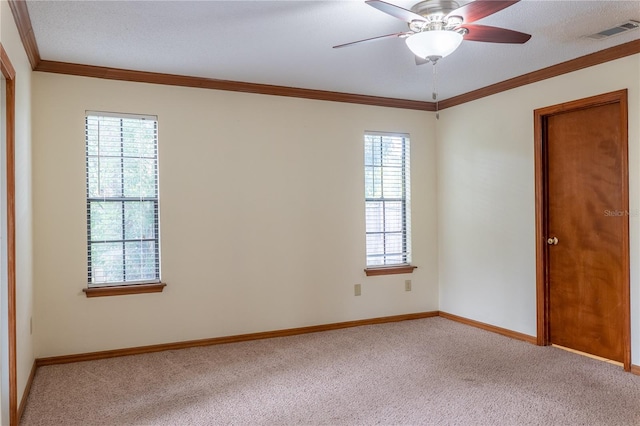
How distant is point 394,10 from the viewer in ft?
7.75

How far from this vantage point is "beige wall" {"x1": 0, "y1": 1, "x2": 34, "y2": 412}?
2768mm

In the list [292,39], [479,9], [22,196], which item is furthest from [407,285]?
[22,196]

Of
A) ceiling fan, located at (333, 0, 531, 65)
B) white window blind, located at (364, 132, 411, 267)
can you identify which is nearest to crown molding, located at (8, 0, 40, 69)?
ceiling fan, located at (333, 0, 531, 65)

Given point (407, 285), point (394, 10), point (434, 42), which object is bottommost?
point (407, 285)

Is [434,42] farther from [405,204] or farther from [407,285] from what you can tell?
[407,285]

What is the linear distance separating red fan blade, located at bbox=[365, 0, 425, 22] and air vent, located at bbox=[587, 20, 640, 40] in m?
1.51

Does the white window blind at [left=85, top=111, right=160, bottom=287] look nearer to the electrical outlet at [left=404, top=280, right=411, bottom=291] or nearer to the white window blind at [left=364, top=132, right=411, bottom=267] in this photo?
the white window blind at [left=364, top=132, right=411, bottom=267]

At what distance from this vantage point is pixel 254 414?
285cm

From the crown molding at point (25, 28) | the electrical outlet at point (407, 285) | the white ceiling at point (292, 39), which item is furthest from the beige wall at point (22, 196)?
the electrical outlet at point (407, 285)

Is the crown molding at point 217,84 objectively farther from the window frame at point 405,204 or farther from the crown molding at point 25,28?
the window frame at point 405,204

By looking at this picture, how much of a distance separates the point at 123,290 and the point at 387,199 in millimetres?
2774

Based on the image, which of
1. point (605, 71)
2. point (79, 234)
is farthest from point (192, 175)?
point (605, 71)

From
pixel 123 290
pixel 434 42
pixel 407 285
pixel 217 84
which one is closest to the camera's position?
pixel 434 42

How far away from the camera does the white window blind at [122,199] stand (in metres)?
3.97
